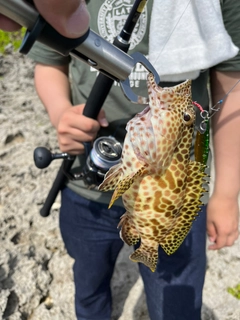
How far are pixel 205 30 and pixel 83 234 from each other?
2.94ft

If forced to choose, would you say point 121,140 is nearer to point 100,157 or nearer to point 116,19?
point 100,157

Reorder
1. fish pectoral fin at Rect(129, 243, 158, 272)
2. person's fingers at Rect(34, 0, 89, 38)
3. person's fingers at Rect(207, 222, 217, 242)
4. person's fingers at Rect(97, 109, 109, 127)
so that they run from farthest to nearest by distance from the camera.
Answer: person's fingers at Rect(207, 222, 217, 242) → person's fingers at Rect(97, 109, 109, 127) → fish pectoral fin at Rect(129, 243, 158, 272) → person's fingers at Rect(34, 0, 89, 38)

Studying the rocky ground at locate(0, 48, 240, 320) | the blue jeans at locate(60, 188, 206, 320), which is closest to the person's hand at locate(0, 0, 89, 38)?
the blue jeans at locate(60, 188, 206, 320)

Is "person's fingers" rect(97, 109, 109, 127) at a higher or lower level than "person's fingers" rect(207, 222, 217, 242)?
higher

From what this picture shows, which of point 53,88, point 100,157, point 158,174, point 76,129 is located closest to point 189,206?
point 158,174

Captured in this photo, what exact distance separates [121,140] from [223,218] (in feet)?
1.52

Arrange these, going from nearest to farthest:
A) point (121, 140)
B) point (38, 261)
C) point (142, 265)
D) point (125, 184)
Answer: point (125, 184) → point (121, 140) → point (142, 265) → point (38, 261)

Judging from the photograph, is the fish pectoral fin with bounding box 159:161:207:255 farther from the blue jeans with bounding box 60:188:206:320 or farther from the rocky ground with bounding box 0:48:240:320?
the rocky ground with bounding box 0:48:240:320

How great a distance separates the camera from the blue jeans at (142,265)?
4.80 feet

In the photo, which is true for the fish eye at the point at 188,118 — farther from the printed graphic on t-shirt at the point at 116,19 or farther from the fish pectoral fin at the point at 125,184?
the printed graphic on t-shirt at the point at 116,19

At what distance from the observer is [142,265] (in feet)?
5.09

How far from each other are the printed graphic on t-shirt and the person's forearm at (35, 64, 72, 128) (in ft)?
0.97

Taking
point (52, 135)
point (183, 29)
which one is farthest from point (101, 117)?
point (52, 135)

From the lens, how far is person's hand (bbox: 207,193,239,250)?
54.3 inches
